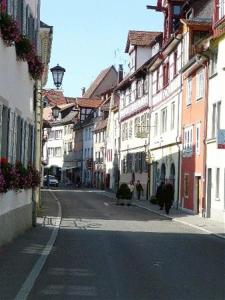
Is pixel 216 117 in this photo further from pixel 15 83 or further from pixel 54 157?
pixel 54 157

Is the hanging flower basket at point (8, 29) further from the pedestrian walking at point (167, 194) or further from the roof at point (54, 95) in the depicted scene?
the pedestrian walking at point (167, 194)

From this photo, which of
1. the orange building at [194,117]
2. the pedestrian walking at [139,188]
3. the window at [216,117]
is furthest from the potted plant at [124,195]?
the window at [216,117]

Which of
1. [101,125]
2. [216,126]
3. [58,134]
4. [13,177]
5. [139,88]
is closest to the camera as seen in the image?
[13,177]

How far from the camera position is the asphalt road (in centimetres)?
998

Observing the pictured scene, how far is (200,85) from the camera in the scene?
35.4 m

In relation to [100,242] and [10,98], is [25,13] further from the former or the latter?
[100,242]

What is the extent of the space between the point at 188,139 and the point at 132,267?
25.7 meters

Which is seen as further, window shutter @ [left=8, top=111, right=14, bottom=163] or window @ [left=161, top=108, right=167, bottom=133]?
window @ [left=161, top=108, right=167, bottom=133]

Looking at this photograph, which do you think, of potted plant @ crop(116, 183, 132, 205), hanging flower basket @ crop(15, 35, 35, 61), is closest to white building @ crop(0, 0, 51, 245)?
hanging flower basket @ crop(15, 35, 35, 61)

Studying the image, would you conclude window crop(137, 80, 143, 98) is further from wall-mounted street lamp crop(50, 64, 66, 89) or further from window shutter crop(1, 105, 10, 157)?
window shutter crop(1, 105, 10, 157)

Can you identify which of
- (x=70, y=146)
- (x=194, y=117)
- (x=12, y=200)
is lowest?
(x=12, y=200)

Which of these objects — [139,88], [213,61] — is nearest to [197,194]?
[213,61]

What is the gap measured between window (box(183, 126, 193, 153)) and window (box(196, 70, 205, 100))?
2397 millimetres

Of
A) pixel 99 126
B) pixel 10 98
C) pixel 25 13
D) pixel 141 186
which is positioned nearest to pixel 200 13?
pixel 141 186
